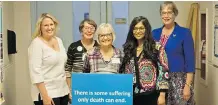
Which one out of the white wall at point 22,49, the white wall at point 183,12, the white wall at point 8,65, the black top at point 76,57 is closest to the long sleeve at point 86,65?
the black top at point 76,57

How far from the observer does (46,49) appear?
2.49 m

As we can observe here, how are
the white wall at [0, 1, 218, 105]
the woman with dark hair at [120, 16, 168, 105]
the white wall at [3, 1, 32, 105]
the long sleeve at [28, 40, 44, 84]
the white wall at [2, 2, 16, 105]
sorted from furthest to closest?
1. the white wall at [3, 1, 32, 105]
2. the white wall at [0, 1, 218, 105]
3. the white wall at [2, 2, 16, 105]
4. the long sleeve at [28, 40, 44, 84]
5. the woman with dark hair at [120, 16, 168, 105]

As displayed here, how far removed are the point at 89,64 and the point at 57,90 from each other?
1.33 ft

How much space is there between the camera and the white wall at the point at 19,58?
394cm

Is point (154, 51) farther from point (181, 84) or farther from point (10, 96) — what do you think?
point (10, 96)

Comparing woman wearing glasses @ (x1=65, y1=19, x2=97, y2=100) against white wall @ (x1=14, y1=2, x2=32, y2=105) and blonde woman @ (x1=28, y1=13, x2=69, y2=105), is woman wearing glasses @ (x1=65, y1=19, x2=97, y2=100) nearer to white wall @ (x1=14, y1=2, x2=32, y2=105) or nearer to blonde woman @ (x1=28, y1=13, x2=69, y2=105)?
blonde woman @ (x1=28, y1=13, x2=69, y2=105)

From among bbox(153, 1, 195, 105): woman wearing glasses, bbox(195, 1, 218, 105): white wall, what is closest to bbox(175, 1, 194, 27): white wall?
bbox(195, 1, 218, 105): white wall

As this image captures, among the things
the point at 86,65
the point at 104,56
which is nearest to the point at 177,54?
the point at 104,56

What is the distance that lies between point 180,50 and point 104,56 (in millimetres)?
682

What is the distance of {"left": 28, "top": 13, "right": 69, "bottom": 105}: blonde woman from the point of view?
2467 millimetres

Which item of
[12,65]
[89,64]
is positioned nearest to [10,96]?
[12,65]

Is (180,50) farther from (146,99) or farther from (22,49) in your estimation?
(22,49)

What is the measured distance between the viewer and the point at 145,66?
2.34 m

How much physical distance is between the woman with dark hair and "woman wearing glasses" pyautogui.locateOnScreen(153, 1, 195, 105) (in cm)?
27
